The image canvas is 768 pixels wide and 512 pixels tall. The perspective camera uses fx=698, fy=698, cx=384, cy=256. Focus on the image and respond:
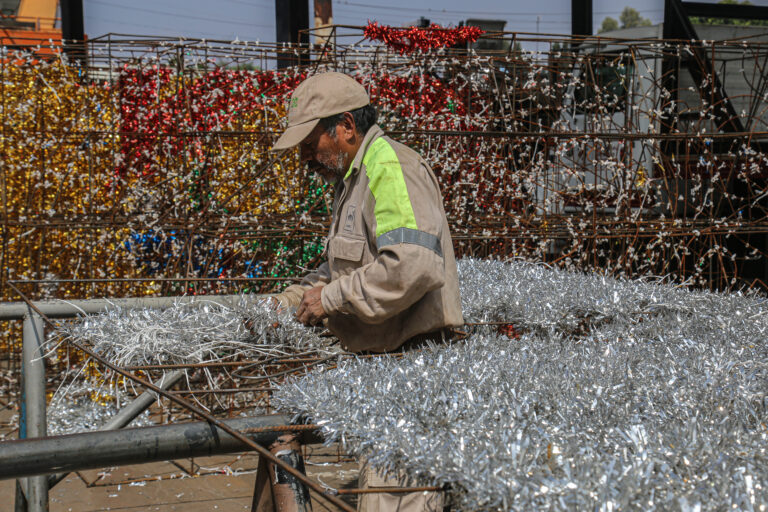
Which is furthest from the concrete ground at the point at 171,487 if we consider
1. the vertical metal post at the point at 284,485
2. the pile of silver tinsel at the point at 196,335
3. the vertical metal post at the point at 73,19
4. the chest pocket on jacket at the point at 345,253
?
the vertical metal post at the point at 73,19

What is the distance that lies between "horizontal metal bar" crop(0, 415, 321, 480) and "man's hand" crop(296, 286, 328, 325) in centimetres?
60

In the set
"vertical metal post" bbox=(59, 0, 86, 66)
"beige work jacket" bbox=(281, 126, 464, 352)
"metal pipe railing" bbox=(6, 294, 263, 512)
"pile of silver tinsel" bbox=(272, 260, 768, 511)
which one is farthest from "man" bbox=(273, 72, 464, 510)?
"vertical metal post" bbox=(59, 0, 86, 66)

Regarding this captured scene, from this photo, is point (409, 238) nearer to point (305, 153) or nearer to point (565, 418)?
point (305, 153)

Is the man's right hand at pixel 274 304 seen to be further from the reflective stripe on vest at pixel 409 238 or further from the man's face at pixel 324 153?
the reflective stripe on vest at pixel 409 238

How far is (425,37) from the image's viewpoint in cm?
539

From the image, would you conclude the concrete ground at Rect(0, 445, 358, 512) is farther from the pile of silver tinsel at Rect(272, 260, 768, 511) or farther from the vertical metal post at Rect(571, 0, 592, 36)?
the vertical metal post at Rect(571, 0, 592, 36)

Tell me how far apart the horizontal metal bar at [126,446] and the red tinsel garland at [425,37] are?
430cm

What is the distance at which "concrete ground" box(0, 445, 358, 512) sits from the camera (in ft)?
12.4

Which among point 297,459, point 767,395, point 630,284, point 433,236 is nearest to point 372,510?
point 297,459

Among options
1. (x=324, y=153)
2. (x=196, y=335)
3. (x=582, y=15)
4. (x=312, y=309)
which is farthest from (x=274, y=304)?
(x=582, y=15)

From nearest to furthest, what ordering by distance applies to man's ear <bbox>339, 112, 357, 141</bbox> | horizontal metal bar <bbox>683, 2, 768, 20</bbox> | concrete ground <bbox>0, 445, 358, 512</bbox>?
man's ear <bbox>339, 112, 357, 141</bbox> < concrete ground <bbox>0, 445, 358, 512</bbox> < horizontal metal bar <bbox>683, 2, 768, 20</bbox>

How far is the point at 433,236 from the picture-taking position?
1972mm

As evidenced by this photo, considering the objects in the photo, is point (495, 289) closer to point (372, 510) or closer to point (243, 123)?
point (372, 510)

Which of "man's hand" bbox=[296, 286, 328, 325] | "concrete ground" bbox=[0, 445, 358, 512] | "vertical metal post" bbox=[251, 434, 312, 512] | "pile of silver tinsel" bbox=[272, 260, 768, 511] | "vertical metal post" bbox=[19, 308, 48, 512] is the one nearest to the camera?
"pile of silver tinsel" bbox=[272, 260, 768, 511]
